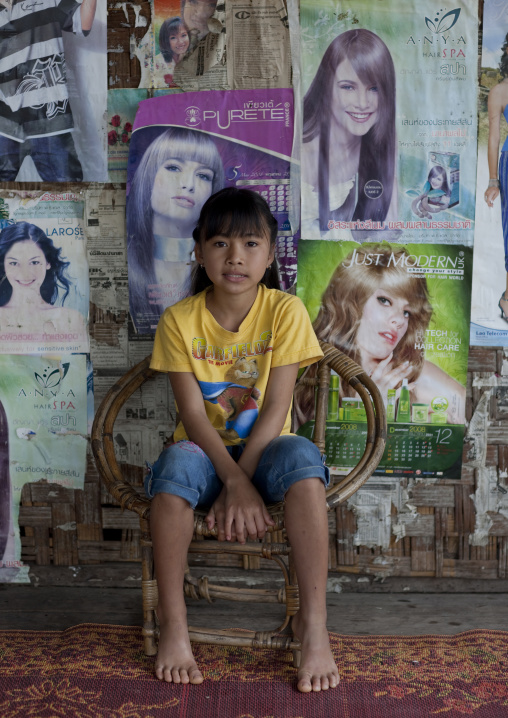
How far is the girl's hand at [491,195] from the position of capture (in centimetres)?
183

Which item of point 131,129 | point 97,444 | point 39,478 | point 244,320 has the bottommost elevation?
point 39,478

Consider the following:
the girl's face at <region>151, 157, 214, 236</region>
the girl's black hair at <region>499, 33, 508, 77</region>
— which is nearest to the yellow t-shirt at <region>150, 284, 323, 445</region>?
the girl's face at <region>151, 157, 214, 236</region>

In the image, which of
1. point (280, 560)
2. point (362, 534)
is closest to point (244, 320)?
point (280, 560)

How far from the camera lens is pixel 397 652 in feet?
5.13

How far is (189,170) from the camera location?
1.86 meters

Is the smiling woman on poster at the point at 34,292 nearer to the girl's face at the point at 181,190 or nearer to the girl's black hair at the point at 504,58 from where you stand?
the girl's face at the point at 181,190

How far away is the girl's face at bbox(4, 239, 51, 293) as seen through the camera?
1.93m

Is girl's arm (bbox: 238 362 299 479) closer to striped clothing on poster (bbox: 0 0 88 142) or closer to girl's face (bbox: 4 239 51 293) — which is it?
girl's face (bbox: 4 239 51 293)

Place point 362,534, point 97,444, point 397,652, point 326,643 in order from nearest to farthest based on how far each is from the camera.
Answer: point 326,643
point 397,652
point 97,444
point 362,534

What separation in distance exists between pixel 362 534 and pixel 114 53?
5.23 feet

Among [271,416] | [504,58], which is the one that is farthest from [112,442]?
[504,58]

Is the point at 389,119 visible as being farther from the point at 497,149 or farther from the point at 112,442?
the point at 112,442

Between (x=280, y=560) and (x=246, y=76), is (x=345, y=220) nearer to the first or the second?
(x=246, y=76)

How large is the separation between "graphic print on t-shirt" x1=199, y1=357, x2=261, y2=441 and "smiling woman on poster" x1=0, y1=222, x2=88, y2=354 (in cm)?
53
